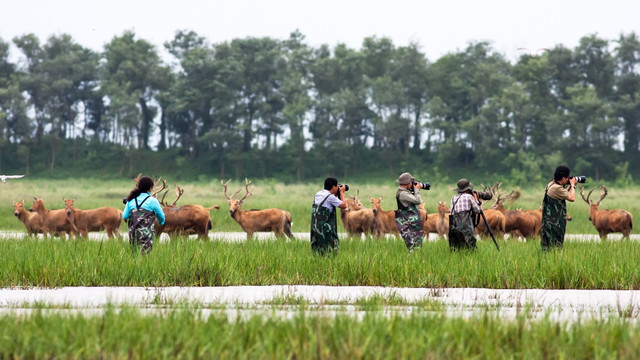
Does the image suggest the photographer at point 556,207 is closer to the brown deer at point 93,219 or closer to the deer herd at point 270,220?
the deer herd at point 270,220

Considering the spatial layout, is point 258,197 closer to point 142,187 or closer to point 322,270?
point 142,187

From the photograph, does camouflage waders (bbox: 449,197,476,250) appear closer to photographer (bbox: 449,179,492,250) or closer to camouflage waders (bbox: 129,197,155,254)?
photographer (bbox: 449,179,492,250)

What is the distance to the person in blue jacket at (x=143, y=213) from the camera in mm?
12562

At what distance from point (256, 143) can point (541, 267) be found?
217ft

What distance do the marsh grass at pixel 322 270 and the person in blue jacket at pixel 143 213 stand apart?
0.39 m

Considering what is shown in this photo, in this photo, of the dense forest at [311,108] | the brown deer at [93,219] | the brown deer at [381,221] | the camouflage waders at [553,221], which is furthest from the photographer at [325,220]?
the dense forest at [311,108]

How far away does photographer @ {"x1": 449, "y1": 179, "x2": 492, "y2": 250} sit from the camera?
42.7ft

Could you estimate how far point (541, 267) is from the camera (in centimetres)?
1102

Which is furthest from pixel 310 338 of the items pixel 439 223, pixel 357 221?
pixel 357 221

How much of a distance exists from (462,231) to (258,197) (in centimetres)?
3540

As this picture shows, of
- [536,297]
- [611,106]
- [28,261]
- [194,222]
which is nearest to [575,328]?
[536,297]

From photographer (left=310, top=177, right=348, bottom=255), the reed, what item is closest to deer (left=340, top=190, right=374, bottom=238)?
photographer (left=310, top=177, right=348, bottom=255)

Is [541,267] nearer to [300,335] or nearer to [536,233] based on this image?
[300,335]

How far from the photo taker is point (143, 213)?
12.6m
